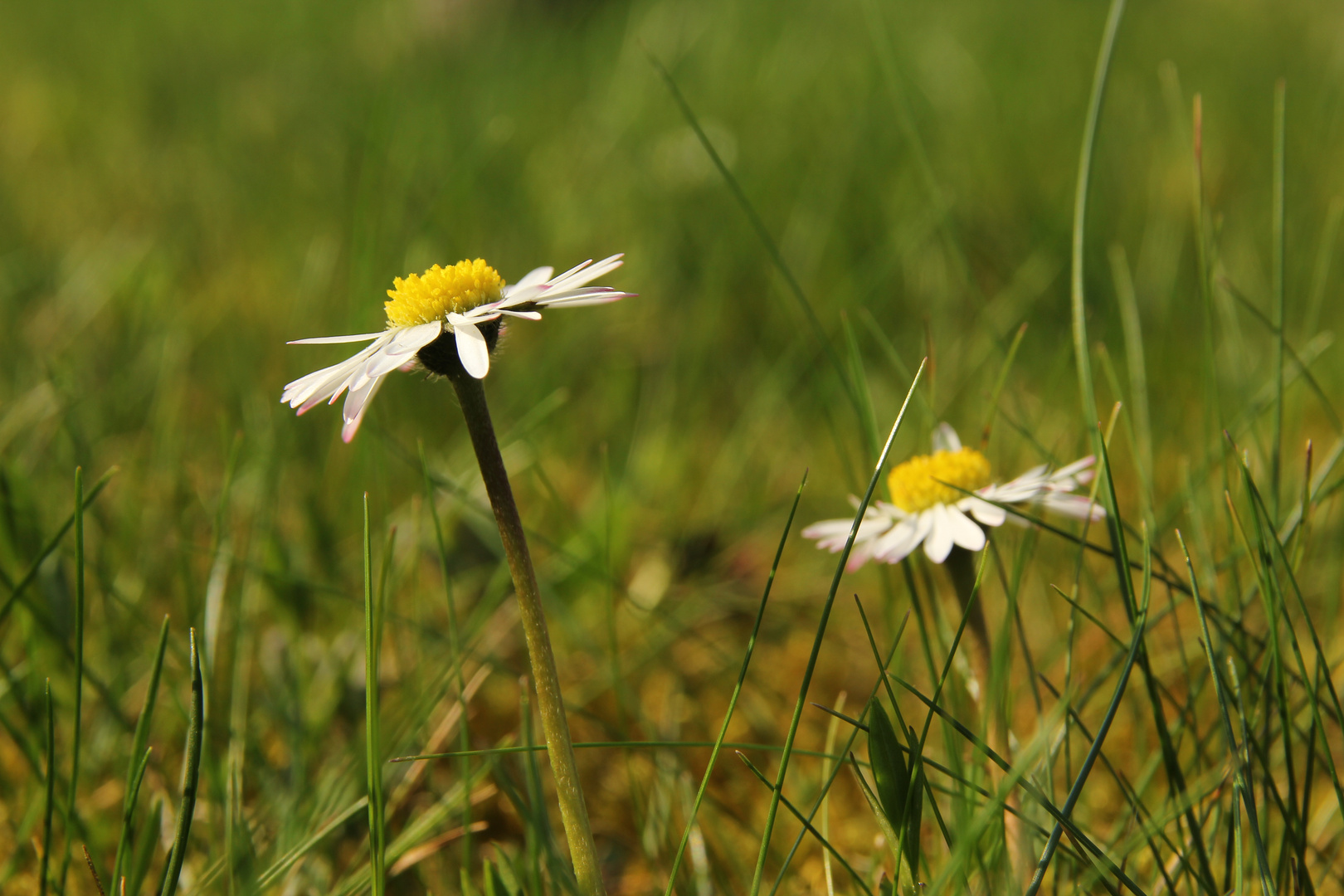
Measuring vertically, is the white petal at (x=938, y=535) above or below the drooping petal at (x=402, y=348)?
below

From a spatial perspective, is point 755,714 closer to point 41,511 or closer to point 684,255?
point 41,511

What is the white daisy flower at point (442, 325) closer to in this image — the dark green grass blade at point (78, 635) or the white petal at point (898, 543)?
the dark green grass blade at point (78, 635)

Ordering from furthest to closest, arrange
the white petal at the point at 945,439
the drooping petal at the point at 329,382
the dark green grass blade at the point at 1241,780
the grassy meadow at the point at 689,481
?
the white petal at the point at 945,439 → the grassy meadow at the point at 689,481 → the drooping petal at the point at 329,382 → the dark green grass blade at the point at 1241,780

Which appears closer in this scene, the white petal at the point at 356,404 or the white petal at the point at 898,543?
the white petal at the point at 356,404

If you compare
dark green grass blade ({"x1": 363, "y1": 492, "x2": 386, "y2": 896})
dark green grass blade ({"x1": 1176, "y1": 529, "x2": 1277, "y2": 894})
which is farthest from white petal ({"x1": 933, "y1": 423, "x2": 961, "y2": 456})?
dark green grass blade ({"x1": 363, "y1": 492, "x2": 386, "y2": 896})

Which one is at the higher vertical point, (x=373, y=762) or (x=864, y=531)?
(x=864, y=531)

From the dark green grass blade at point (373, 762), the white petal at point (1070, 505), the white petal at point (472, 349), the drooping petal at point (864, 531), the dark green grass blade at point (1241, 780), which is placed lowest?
the dark green grass blade at point (1241, 780)

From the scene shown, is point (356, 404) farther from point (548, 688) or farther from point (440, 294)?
point (548, 688)

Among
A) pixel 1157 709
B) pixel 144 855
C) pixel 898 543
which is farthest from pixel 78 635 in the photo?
pixel 1157 709

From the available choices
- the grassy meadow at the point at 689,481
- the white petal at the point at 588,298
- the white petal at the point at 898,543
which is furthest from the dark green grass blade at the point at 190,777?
the white petal at the point at 898,543
